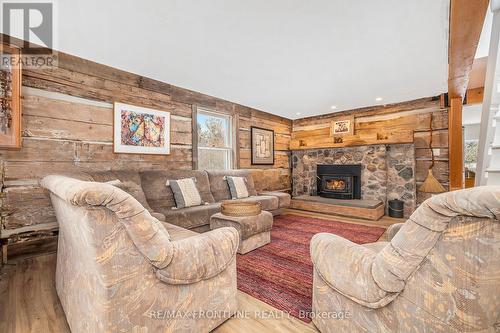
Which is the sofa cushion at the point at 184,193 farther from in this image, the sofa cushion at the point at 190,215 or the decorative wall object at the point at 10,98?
the decorative wall object at the point at 10,98

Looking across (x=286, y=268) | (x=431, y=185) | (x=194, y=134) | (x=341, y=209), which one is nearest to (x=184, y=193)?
(x=194, y=134)

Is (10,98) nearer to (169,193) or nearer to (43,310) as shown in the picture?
(169,193)

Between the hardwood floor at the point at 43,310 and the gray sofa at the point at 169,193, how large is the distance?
0.99 metres

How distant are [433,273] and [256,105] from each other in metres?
4.54

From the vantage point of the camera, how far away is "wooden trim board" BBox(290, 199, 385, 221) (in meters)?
4.30

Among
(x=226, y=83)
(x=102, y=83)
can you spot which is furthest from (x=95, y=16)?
(x=226, y=83)

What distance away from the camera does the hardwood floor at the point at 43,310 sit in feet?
4.77

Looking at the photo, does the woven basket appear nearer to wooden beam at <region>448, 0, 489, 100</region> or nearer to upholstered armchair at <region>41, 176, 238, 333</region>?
upholstered armchair at <region>41, 176, 238, 333</region>

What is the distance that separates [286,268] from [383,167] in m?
3.65

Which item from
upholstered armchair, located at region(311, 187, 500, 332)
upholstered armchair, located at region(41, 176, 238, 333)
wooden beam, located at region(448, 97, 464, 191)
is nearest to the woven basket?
upholstered armchair, located at region(41, 176, 238, 333)

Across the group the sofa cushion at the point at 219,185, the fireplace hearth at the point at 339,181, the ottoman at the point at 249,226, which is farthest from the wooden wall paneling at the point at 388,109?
the ottoman at the point at 249,226

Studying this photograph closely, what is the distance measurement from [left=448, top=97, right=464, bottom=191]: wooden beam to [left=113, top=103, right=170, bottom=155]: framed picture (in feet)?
15.9

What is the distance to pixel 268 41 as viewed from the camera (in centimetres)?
245

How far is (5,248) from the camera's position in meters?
2.30
